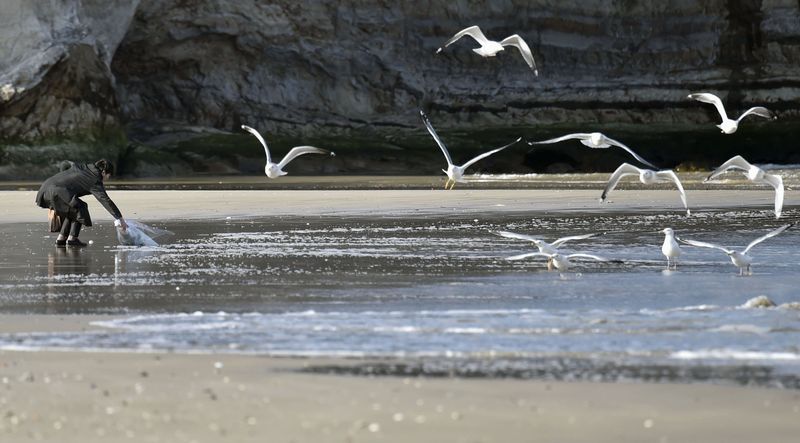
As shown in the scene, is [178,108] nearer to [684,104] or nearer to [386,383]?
Result: [684,104]

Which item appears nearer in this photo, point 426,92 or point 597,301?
point 597,301

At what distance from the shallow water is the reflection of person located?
11.7 inches

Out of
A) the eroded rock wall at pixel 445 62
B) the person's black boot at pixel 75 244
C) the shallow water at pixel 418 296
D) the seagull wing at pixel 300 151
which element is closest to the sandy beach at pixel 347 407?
the shallow water at pixel 418 296

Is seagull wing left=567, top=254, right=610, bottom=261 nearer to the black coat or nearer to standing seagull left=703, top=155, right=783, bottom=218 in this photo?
standing seagull left=703, top=155, right=783, bottom=218

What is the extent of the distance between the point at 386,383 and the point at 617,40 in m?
34.7

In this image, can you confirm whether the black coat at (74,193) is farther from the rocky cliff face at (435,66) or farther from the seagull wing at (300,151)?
the rocky cliff face at (435,66)

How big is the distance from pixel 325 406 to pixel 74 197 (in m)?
Result: 9.11

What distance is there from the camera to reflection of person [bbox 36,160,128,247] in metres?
14.5

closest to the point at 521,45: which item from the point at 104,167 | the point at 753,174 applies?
the point at 753,174

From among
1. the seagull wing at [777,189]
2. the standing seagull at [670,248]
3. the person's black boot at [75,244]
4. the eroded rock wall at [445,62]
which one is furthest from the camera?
the eroded rock wall at [445,62]

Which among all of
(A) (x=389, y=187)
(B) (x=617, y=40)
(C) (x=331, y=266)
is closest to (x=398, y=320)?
(C) (x=331, y=266)

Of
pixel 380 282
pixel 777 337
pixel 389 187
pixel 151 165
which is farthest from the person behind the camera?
pixel 151 165

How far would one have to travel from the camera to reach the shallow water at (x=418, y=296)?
25.2 ft

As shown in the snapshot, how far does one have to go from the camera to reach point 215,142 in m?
35.7
